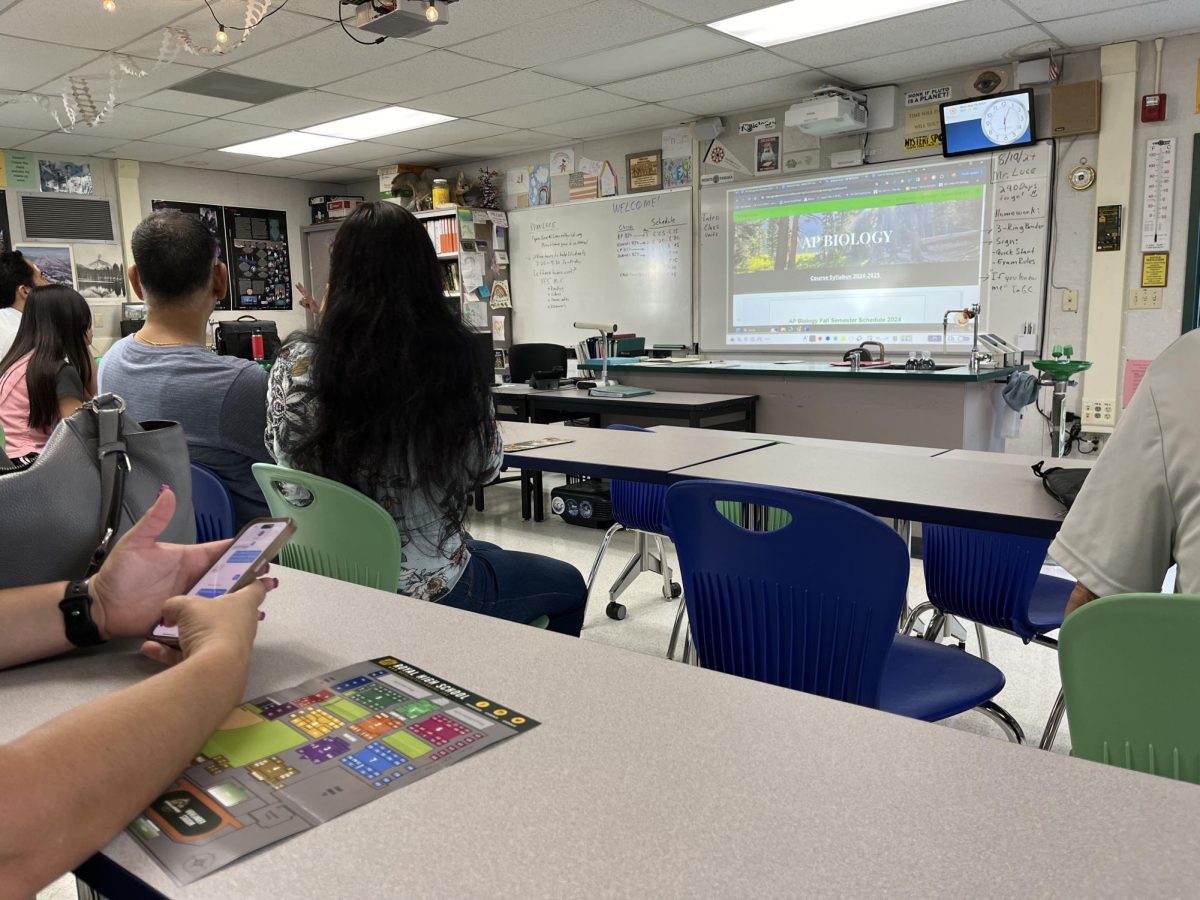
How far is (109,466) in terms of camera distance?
0.90 metres

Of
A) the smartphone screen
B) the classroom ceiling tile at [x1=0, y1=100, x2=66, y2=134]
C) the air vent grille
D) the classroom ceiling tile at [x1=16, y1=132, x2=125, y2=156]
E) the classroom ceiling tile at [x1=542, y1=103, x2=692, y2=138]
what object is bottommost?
the smartphone screen

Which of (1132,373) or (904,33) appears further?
(1132,373)

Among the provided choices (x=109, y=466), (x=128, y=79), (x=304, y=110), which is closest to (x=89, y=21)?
(x=128, y=79)

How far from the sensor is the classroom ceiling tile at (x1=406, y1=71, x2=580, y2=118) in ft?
16.4

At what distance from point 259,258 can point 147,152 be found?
148 centimetres

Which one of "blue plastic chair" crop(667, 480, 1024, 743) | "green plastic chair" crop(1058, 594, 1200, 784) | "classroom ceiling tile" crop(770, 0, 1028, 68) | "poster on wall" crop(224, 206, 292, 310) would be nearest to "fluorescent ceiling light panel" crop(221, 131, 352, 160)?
"poster on wall" crop(224, 206, 292, 310)

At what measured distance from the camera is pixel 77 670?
87 cm

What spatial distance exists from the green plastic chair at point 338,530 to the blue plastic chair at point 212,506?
0.24 m

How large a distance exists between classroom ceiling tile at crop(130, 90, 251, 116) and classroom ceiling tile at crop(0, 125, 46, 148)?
48.2 inches

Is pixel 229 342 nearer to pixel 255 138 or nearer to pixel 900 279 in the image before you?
pixel 255 138

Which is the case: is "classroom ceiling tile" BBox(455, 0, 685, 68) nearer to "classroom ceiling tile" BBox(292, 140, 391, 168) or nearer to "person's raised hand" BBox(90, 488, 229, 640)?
"classroom ceiling tile" BBox(292, 140, 391, 168)

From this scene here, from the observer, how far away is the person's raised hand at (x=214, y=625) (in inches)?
30.5

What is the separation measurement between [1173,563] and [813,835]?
2.42 feet

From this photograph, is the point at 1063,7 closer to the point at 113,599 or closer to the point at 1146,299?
the point at 1146,299
